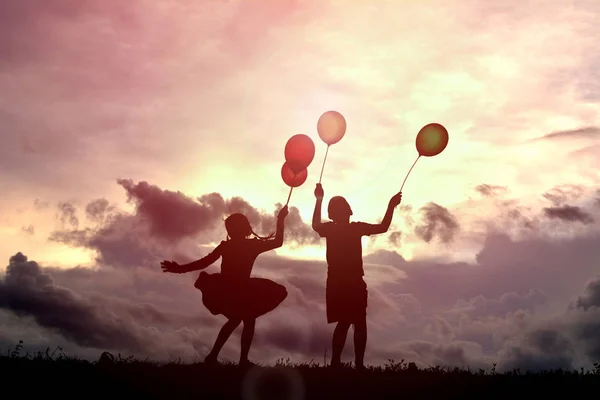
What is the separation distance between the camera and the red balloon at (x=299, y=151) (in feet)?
42.3

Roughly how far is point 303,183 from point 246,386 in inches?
192

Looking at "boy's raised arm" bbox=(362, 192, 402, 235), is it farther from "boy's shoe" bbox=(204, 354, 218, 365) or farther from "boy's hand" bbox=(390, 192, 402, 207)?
"boy's shoe" bbox=(204, 354, 218, 365)

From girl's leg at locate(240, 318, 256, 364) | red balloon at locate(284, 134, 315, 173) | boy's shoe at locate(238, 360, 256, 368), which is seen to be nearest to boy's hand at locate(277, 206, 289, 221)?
red balloon at locate(284, 134, 315, 173)

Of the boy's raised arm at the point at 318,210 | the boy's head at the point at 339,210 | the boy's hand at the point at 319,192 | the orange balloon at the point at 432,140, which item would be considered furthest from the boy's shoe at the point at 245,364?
the orange balloon at the point at 432,140

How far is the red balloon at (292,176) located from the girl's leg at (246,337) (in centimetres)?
305

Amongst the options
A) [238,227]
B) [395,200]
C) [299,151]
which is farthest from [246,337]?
[299,151]

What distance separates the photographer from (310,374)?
10.7 meters

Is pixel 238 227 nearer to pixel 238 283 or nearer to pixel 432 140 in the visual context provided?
pixel 238 283

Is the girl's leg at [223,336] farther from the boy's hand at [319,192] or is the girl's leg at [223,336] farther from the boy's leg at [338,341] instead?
the boy's hand at [319,192]

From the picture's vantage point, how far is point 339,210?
39.3 feet

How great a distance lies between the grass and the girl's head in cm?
213

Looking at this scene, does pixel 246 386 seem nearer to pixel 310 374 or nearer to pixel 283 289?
pixel 310 374

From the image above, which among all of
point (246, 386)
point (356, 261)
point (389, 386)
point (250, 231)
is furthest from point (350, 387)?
point (250, 231)

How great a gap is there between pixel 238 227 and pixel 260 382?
9.73 ft
